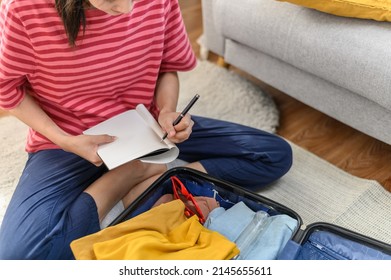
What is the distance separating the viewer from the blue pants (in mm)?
963

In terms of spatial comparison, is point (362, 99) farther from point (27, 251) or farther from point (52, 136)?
point (27, 251)

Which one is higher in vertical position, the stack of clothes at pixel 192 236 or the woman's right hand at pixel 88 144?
the woman's right hand at pixel 88 144

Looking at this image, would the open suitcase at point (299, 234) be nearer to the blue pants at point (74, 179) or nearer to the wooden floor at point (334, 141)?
the blue pants at point (74, 179)

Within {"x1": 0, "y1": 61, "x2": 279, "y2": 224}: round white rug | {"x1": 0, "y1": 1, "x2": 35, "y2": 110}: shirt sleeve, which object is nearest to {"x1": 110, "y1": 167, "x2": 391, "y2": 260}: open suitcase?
{"x1": 0, "y1": 1, "x2": 35, "y2": 110}: shirt sleeve

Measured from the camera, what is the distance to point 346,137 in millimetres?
1475

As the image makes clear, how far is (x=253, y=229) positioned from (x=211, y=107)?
2.37 feet

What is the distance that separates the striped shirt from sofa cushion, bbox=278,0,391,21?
0.37 meters

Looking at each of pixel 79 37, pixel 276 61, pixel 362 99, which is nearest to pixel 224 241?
pixel 79 37

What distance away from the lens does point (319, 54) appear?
124 cm

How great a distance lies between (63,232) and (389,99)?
0.83 m

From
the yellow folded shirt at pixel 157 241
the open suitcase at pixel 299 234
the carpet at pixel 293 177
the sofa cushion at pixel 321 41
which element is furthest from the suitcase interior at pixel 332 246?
the sofa cushion at pixel 321 41

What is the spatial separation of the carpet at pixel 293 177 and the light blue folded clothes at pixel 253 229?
260 millimetres

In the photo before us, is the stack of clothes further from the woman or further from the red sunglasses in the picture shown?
the woman

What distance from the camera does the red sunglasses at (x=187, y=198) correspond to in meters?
1.02
